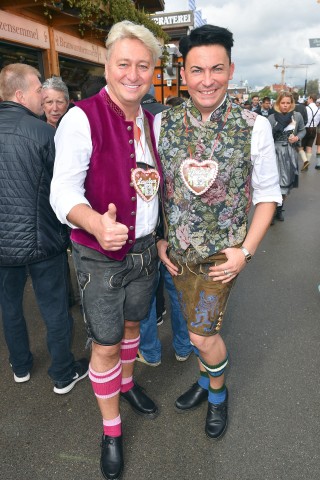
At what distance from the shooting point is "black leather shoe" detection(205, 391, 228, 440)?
2.01 metres

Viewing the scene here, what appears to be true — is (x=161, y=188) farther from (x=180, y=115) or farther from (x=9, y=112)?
(x=9, y=112)

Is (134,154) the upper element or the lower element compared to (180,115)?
lower

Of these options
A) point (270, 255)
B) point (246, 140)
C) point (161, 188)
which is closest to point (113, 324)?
point (161, 188)

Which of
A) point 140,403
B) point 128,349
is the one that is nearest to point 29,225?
point 128,349

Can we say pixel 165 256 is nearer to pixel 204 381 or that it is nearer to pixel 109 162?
pixel 109 162

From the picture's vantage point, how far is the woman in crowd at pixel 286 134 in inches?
215

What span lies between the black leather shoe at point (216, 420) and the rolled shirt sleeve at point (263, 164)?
1.18 m

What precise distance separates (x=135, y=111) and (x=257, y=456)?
182 centimetres

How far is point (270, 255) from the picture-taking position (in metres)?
4.61

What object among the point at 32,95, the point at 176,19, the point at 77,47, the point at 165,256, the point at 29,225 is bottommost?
the point at 165,256

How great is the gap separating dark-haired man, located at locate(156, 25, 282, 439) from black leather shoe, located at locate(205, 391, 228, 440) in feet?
1.26

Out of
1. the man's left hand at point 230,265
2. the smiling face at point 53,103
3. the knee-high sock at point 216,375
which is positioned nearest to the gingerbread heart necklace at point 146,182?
the man's left hand at point 230,265

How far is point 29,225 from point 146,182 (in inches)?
32.7

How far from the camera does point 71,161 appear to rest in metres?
1.45
